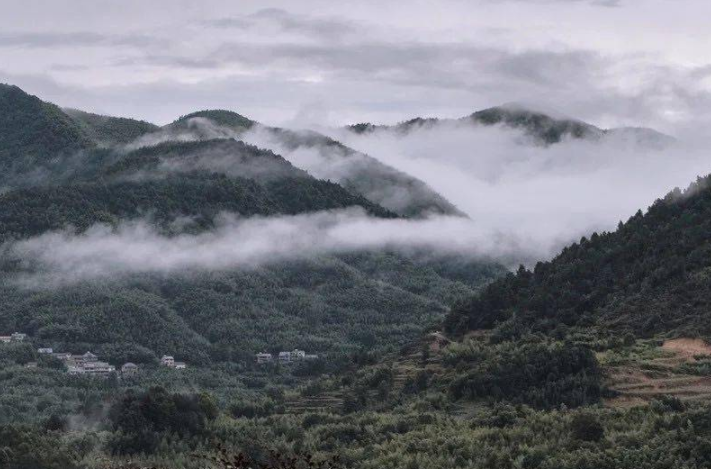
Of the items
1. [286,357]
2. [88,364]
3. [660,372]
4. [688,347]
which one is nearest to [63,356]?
[88,364]

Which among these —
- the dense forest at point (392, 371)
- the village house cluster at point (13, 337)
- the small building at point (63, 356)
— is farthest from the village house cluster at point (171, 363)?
the village house cluster at point (13, 337)

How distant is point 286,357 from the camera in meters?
148

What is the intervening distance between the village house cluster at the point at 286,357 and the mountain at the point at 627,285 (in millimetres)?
46341

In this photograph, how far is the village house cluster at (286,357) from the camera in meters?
146

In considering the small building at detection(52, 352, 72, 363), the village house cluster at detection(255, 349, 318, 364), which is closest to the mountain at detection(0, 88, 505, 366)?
the village house cluster at detection(255, 349, 318, 364)

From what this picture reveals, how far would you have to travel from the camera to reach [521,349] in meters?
80.0

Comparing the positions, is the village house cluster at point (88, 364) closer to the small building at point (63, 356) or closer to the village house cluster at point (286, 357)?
the small building at point (63, 356)

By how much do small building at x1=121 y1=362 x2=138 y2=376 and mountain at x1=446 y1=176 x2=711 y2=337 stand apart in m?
42.1

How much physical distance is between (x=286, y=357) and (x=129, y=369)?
16459mm

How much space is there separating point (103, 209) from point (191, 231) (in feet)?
33.8

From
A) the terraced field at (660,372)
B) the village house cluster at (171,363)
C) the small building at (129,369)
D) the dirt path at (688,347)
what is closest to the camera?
the terraced field at (660,372)

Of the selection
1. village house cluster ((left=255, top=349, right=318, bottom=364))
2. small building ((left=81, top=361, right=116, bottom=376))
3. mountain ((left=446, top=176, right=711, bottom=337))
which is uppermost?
mountain ((left=446, top=176, right=711, bottom=337))

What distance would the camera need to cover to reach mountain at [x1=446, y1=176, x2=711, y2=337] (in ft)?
277

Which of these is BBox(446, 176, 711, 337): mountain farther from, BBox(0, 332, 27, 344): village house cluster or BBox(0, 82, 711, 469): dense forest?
BBox(0, 332, 27, 344): village house cluster
